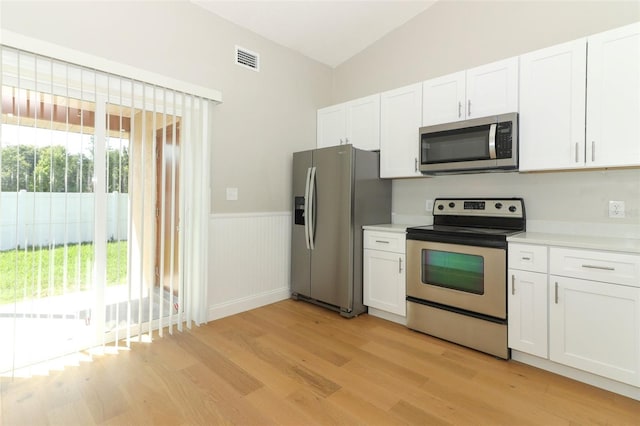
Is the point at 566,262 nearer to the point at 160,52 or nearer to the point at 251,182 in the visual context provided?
the point at 251,182

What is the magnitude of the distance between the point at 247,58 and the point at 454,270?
2916 millimetres

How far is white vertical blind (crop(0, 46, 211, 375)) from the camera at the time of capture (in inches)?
81.4

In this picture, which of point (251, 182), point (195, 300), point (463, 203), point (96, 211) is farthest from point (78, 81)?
point (463, 203)

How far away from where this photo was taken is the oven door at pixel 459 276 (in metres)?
2.38

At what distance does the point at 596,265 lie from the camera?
199 cm

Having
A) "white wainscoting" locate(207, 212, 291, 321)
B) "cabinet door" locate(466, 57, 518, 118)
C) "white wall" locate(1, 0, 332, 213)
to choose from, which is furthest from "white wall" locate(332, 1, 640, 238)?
"white wainscoting" locate(207, 212, 291, 321)

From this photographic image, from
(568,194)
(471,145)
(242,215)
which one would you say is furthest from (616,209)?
(242,215)

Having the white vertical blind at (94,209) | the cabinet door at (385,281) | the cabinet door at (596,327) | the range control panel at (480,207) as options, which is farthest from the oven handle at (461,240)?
the white vertical blind at (94,209)

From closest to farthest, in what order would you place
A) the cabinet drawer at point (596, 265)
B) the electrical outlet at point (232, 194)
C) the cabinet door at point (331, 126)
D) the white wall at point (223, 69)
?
1. the cabinet drawer at point (596, 265)
2. the white wall at point (223, 69)
3. the electrical outlet at point (232, 194)
4. the cabinet door at point (331, 126)

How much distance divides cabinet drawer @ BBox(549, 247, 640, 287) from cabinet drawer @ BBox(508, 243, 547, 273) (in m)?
0.05

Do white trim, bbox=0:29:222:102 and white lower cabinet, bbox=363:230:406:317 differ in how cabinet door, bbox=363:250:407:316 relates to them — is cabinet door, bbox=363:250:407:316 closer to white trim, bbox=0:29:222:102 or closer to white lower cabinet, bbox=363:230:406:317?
white lower cabinet, bbox=363:230:406:317

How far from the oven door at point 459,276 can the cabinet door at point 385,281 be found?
0.36ft

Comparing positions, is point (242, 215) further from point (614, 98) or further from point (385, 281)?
point (614, 98)

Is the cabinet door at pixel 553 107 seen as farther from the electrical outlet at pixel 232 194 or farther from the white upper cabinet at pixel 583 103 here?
the electrical outlet at pixel 232 194
